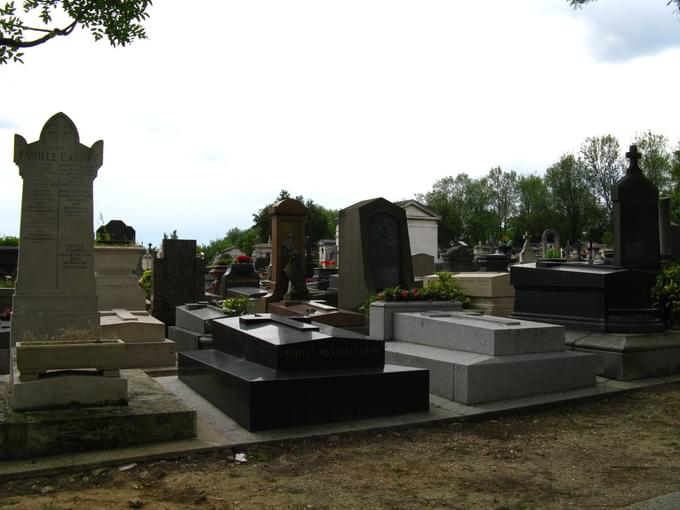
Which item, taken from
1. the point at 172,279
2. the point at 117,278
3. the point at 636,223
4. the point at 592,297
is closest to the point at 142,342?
the point at 117,278

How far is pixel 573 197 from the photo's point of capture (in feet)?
198

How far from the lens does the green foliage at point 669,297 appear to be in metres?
8.37

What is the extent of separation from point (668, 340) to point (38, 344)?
711 cm

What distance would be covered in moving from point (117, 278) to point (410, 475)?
26.3 feet

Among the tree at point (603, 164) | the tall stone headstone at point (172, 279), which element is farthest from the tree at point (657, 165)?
the tall stone headstone at point (172, 279)

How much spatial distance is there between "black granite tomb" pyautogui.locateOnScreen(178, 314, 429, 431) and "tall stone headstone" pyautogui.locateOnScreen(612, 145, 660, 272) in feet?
16.1

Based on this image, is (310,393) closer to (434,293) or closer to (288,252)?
(434,293)

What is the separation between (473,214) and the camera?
7600 cm

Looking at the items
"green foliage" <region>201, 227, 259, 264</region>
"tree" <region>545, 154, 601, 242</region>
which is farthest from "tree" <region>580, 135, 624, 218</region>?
"green foliage" <region>201, 227, 259, 264</region>

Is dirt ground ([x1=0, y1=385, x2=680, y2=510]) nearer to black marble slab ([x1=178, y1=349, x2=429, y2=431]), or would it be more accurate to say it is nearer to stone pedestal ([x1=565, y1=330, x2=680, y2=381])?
black marble slab ([x1=178, y1=349, x2=429, y2=431])

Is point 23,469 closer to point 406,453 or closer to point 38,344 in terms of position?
point 38,344

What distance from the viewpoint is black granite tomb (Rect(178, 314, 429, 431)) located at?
488 centimetres

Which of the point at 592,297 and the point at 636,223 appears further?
the point at 636,223

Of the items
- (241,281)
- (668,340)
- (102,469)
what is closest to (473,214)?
(241,281)
